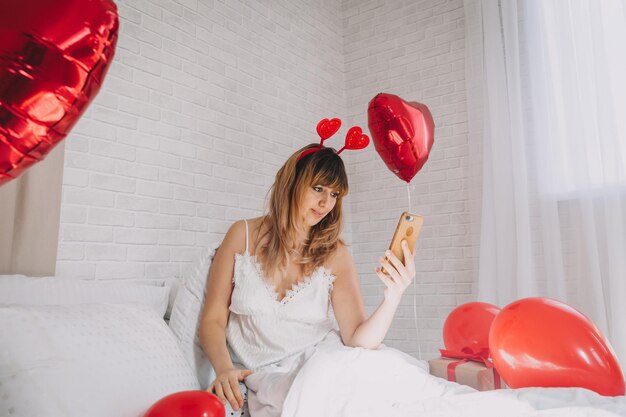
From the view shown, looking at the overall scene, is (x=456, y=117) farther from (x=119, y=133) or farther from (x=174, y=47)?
(x=119, y=133)

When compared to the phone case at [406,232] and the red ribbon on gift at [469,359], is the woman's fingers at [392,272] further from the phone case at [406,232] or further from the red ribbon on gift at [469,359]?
the red ribbon on gift at [469,359]

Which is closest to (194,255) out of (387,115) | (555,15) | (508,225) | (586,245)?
(387,115)

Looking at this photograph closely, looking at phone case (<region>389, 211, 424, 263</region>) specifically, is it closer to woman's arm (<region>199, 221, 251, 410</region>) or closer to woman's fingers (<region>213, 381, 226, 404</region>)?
woman's arm (<region>199, 221, 251, 410</region>)

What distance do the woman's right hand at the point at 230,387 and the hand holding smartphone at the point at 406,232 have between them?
0.58m

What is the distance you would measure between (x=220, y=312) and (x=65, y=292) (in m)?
0.48

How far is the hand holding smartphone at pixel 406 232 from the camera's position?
1.58 metres

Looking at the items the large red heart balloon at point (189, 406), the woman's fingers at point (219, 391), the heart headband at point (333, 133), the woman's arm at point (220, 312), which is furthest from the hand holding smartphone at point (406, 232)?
the large red heart balloon at point (189, 406)

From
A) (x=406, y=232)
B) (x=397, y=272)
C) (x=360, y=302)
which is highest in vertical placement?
(x=406, y=232)

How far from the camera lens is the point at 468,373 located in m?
1.55

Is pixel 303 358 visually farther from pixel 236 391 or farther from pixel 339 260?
pixel 339 260

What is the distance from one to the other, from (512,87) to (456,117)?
366 mm

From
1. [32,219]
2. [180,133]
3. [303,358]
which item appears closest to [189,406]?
[303,358]

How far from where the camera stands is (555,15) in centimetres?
259

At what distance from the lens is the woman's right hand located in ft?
4.52
